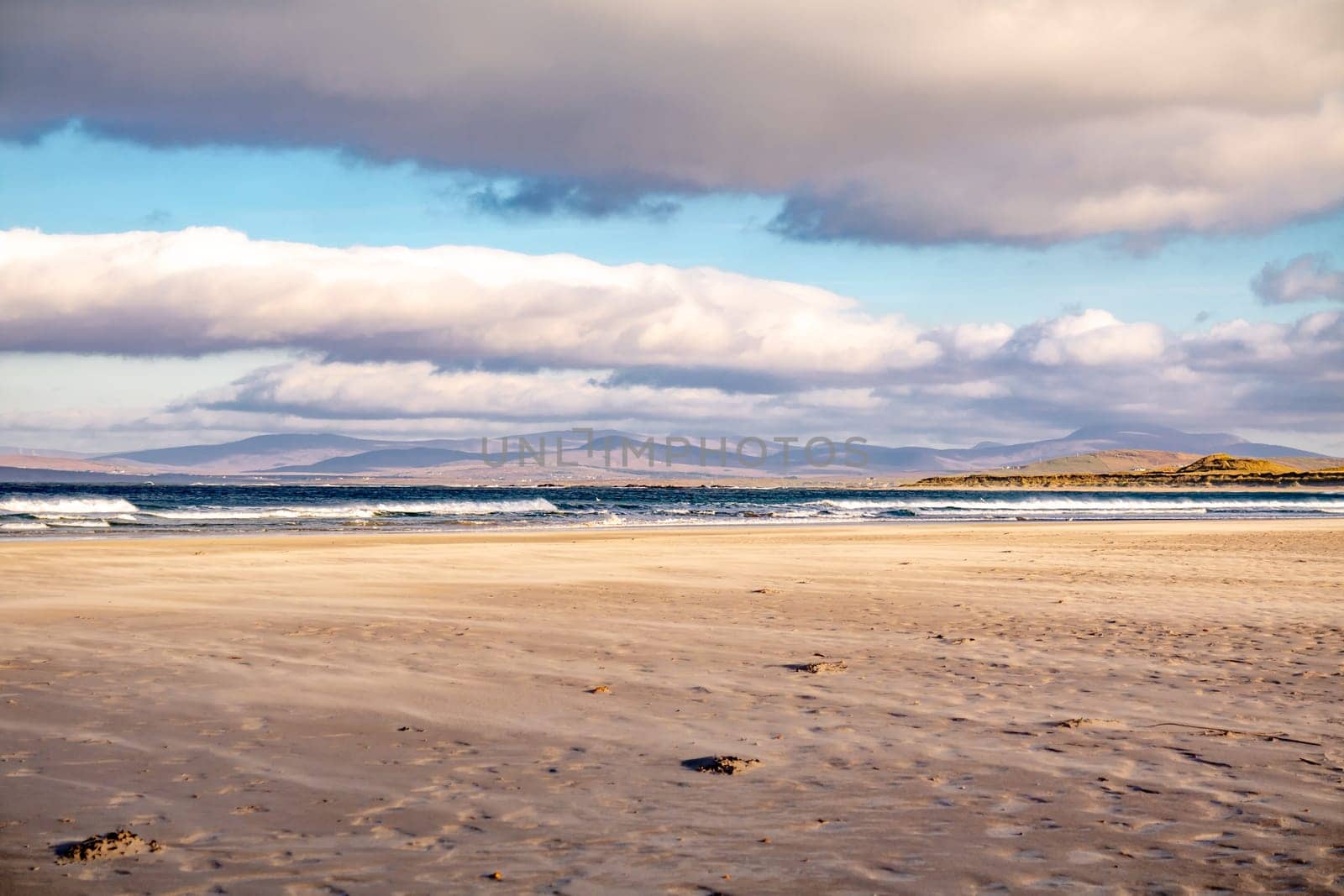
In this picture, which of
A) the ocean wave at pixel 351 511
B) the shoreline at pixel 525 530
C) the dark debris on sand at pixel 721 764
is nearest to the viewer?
the dark debris on sand at pixel 721 764

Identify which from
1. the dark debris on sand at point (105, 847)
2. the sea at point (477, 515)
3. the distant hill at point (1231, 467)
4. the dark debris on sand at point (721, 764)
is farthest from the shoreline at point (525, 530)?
the distant hill at point (1231, 467)

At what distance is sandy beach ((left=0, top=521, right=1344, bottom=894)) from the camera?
5355mm

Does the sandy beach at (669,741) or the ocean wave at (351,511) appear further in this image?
the ocean wave at (351,511)

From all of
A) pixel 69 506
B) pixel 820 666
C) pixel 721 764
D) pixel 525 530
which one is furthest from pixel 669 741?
pixel 69 506

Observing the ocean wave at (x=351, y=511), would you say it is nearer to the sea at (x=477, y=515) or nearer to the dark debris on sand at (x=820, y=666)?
the sea at (x=477, y=515)

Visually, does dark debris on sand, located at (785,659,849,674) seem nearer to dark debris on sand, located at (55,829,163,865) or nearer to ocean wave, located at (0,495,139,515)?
dark debris on sand, located at (55,829,163,865)

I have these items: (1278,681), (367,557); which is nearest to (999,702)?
(1278,681)

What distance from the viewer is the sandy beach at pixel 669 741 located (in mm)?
5355

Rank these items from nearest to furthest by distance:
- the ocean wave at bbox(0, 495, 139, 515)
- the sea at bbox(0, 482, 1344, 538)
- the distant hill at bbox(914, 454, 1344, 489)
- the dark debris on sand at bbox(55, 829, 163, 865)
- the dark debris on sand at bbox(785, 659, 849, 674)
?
the dark debris on sand at bbox(55, 829, 163, 865) → the dark debris on sand at bbox(785, 659, 849, 674) → the sea at bbox(0, 482, 1344, 538) → the ocean wave at bbox(0, 495, 139, 515) → the distant hill at bbox(914, 454, 1344, 489)

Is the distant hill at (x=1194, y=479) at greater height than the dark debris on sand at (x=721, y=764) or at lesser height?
greater

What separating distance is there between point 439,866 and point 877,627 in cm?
896

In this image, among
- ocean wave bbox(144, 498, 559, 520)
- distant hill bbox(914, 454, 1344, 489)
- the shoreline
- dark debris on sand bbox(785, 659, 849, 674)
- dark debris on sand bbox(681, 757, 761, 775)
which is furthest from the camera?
distant hill bbox(914, 454, 1344, 489)

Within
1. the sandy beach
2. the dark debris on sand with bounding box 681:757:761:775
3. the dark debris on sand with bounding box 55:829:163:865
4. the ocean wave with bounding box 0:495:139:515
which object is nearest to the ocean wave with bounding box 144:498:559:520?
the ocean wave with bounding box 0:495:139:515

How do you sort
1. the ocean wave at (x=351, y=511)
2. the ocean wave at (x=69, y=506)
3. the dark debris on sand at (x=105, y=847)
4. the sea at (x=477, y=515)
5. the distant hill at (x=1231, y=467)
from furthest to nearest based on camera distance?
the distant hill at (x=1231, y=467) → the ocean wave at (x=69, y=506) → the ocean wave at (x=351, y=511) → the sea at (x=477, y=515) → the dark debris on sand at (x=105, y=847)
